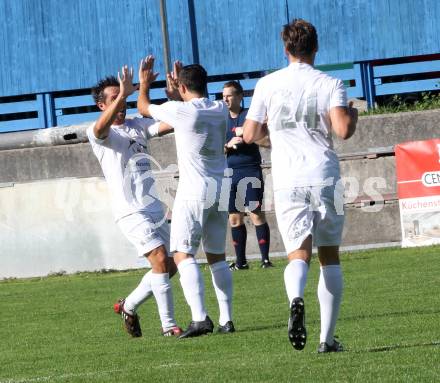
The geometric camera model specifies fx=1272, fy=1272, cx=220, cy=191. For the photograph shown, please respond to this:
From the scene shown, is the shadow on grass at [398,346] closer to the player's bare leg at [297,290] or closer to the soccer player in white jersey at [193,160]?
the player's bare leg at [297,290]

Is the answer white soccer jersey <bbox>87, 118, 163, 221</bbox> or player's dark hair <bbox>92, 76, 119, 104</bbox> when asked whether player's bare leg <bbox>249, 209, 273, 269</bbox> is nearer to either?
white soccer jersey <bbox>87, 118, 163, 221</bbox>

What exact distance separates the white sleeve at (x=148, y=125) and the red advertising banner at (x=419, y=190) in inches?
315

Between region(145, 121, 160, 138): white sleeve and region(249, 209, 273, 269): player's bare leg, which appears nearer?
region(145, 121, 160, 138): white sleeve

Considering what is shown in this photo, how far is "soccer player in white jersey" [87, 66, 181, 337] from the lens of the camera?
998 centimetres

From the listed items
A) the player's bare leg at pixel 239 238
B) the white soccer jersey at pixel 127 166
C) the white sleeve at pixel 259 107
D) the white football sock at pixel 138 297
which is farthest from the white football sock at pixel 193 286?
the player's bare leg at pixel 239 238

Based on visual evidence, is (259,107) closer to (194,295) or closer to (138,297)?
(194,295)

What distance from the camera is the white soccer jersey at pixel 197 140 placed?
9562 millimetres

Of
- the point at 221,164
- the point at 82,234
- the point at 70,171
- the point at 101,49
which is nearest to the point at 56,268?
the point at 82,234

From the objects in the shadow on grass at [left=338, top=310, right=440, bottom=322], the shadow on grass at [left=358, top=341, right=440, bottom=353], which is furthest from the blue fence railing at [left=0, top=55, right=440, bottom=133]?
the shadow on grass at [left=358, top=341, right=440, bottom=353]

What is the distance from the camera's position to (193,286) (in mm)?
9656

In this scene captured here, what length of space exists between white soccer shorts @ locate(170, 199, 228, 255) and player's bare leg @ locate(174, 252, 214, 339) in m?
0.10

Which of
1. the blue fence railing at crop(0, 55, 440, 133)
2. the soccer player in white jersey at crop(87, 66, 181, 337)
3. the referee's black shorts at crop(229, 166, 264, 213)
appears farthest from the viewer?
the blue fence railing at crop(0, 55, 440, 133)

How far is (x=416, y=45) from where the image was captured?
73.4ft

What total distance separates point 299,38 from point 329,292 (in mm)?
1554
